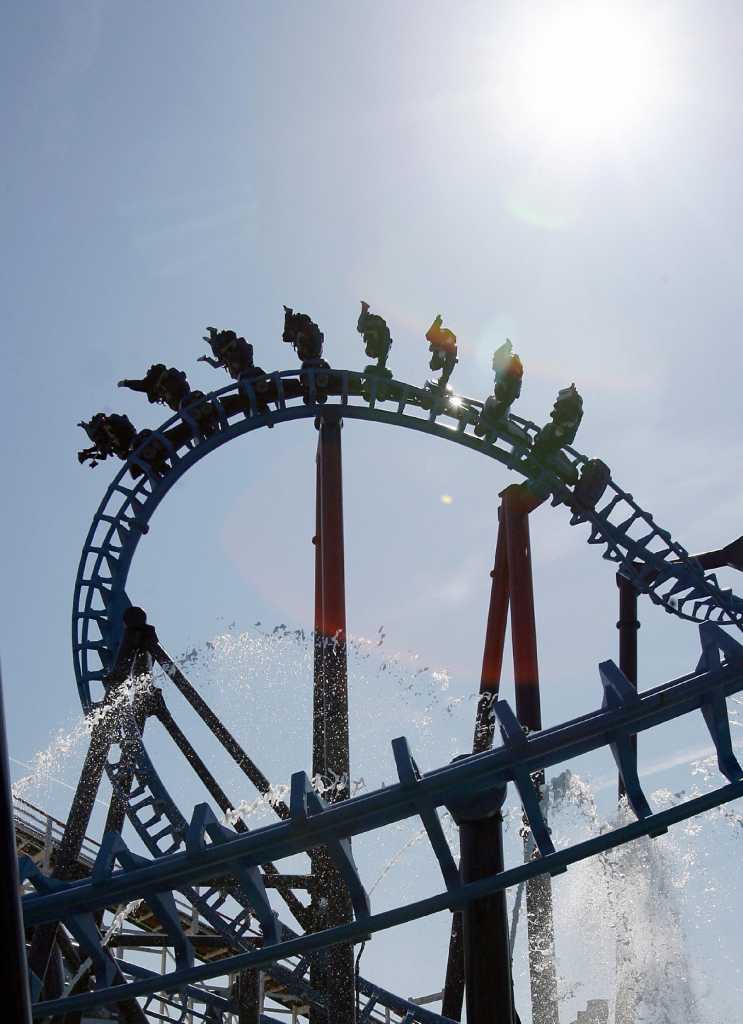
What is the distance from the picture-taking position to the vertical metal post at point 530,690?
279 inches

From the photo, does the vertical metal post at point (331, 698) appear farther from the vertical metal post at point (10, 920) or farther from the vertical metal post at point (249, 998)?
the vertical metal post at point (10, 920)

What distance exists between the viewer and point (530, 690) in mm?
8492

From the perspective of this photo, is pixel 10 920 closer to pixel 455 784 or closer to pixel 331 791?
pixel 455 784

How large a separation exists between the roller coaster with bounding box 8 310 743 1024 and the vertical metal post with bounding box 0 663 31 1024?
6.50ft

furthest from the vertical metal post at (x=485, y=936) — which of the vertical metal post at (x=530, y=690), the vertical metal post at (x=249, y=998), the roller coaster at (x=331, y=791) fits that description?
the vertical metal post at (x=249, y=998)

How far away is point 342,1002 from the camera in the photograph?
613 centimetres

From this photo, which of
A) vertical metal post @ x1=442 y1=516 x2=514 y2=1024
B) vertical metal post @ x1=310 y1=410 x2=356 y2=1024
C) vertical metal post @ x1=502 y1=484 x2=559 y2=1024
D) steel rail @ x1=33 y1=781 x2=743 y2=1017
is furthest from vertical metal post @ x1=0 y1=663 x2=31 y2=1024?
vertical metal post @ x1=502 y1=484 x2=559 y2=1024

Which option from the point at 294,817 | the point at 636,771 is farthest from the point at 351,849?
the point at 636,771

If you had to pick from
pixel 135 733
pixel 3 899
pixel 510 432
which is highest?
pixel 510 432

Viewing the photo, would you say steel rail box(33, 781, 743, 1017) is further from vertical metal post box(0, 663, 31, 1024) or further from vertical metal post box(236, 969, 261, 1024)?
vertical metal post box(236, 969, 261, 1024)

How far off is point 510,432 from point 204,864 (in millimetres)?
6623

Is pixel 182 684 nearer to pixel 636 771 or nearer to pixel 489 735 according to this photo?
pixel 489 735

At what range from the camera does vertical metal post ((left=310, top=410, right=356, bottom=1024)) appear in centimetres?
623

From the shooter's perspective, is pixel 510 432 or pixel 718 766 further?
pixel 510 432
